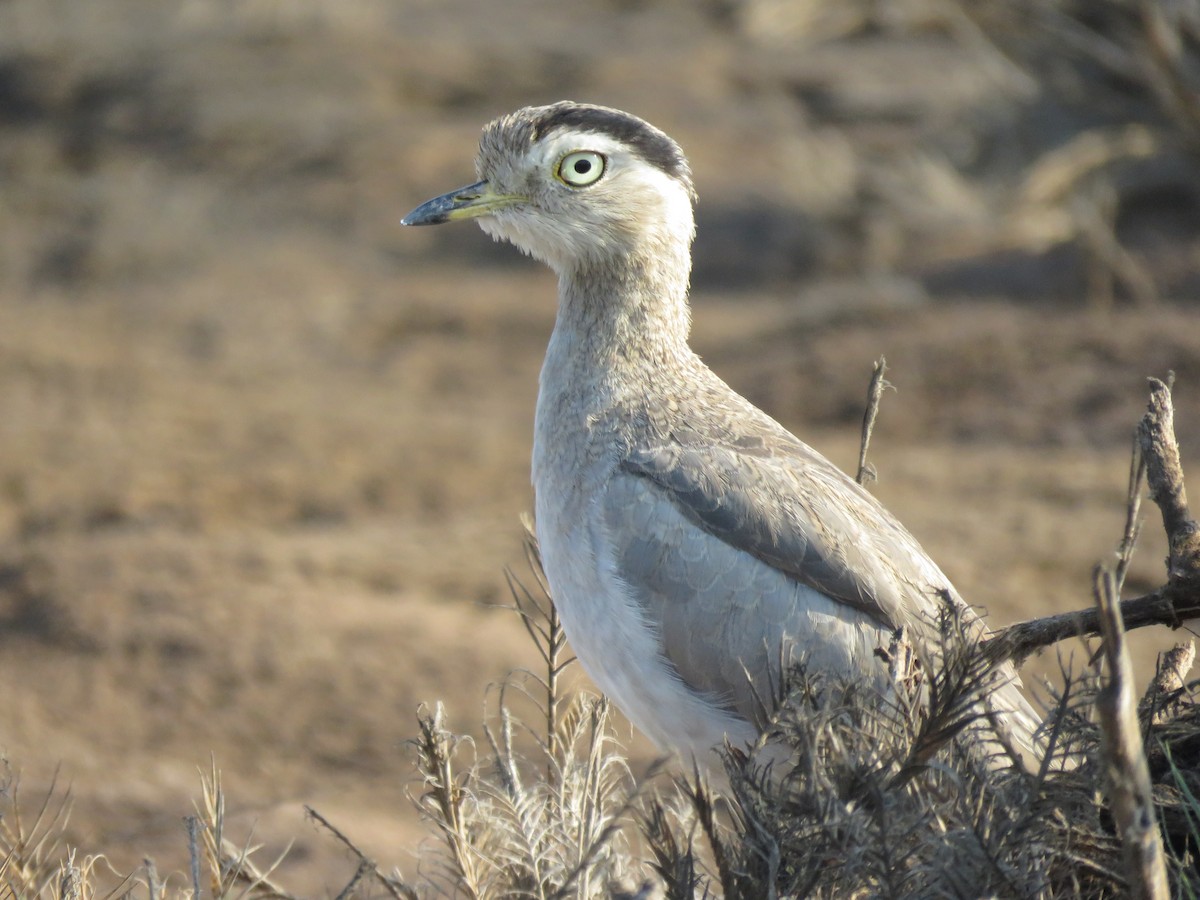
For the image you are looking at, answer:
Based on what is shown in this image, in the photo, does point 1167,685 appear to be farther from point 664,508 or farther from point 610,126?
point 610,126

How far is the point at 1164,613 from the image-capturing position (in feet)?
9.96

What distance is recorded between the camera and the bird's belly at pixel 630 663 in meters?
3.59

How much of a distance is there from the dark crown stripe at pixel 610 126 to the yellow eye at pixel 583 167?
0.08 meters

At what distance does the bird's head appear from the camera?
416 cm

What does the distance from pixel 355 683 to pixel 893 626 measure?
3.73 meters

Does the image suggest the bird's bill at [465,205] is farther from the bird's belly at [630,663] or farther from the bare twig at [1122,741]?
the bare twig at [1122,741]

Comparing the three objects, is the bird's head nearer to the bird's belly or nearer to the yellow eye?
the yellow eye

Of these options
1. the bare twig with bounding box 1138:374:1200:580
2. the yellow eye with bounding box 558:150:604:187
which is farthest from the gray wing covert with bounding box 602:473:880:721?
the yellow eye with bounding box 558:150:604:187

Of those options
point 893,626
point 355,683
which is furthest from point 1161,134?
point 893,626

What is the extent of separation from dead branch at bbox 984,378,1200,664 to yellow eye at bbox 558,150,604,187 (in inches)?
70.7

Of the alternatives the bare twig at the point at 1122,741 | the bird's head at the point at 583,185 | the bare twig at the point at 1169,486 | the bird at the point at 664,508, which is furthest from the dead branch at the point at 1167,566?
the bird's head at the point at 583,185

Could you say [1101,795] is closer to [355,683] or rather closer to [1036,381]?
[355,683]

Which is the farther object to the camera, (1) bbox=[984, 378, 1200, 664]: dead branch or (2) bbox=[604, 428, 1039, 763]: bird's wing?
(2) bbox=[604, 428, 1039, 763]: bird's wing

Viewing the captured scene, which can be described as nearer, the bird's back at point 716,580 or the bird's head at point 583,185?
the bird's back at point 716,580
